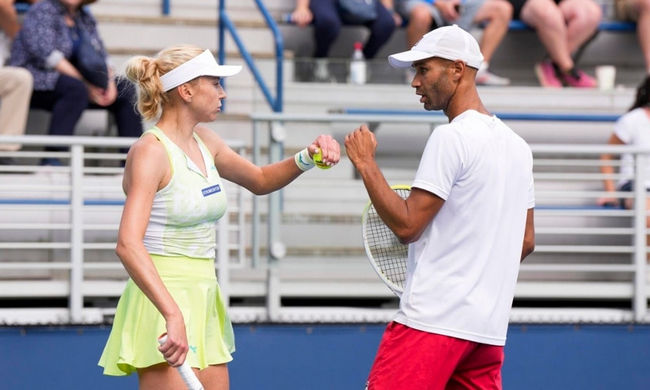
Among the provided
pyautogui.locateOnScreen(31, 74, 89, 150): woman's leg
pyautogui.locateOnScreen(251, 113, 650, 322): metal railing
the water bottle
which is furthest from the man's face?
pyautogui.locateOnScreen(31, 74, 89, 150): woman's leg

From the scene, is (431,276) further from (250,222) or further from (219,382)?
(250,222)

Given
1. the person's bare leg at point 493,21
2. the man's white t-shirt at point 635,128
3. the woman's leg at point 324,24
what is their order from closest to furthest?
the man's white t-shirt at point 635,128 < the woman's leg at point 324,24 < the person's bare leg at point 493,21

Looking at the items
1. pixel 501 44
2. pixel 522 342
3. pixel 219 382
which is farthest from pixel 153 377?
pixel 501 44

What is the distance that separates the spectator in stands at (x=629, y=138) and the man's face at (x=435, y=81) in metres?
3.12

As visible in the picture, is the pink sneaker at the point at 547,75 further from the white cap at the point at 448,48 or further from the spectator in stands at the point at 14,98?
the white cap at the point at 448,48

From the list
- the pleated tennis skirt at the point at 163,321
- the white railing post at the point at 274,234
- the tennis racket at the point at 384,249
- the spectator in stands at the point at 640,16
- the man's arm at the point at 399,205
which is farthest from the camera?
the spectator in stands at the point at 640,16

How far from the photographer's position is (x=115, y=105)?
8.00 metres

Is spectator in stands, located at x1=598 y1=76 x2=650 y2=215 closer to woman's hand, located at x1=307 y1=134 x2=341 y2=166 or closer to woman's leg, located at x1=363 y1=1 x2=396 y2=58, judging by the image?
woman's leg, located at x1=363 y1=1 x2=396 y2=58

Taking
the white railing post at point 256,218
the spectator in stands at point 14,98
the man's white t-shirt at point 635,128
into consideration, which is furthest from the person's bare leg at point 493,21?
the spectator in stands at point 14,98

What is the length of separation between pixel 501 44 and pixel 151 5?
2686mm

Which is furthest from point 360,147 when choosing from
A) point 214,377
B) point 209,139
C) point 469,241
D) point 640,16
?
point 640,16

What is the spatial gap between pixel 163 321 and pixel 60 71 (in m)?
4.14

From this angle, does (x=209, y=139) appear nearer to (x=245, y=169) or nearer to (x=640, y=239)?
(x=245, y=169)

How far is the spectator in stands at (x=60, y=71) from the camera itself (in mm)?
7758
